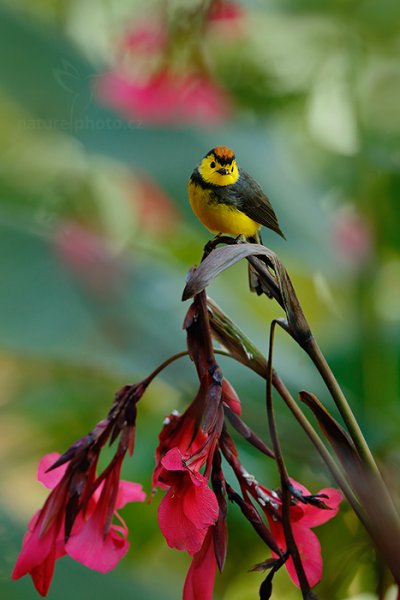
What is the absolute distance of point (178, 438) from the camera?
10.6 inches

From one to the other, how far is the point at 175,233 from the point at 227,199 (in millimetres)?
557

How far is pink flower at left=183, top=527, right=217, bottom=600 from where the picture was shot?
0.27m

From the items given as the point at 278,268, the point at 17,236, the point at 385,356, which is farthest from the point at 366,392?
the point at 278,268

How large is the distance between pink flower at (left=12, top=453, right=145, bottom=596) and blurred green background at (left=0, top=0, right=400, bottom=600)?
125 millimetres

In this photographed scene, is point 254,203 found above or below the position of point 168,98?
below

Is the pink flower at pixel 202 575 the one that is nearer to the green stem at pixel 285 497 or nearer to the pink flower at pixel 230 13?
the green stem at pixel 285 497

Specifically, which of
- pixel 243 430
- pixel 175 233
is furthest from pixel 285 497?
pixel 175 233

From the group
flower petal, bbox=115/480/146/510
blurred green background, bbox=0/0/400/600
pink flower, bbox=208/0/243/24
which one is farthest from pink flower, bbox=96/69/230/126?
flower petal, bbox=115/480/146/510

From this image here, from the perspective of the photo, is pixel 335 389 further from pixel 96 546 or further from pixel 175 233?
pixel 175 233

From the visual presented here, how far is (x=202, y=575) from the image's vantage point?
0.27 m

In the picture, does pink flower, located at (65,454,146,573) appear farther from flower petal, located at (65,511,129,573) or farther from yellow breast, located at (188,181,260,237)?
yellow breast, located at (188,181,260,237)

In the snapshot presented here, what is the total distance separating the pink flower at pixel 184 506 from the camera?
0.78ft

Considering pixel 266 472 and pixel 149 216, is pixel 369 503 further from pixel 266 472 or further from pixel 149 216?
pixel 149 216

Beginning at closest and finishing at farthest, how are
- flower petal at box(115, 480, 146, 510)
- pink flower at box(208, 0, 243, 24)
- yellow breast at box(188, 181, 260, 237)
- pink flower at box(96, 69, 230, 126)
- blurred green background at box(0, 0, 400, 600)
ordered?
yellow breast at box(188, 181, 260, 237) → flower petal at box(115, 480, 146, 510) → blurred green background at box(0, 0, 400, 600) → pink flower at box(96, 69, 230, 126) → pink flower at box(208, 0, 243, 24)
